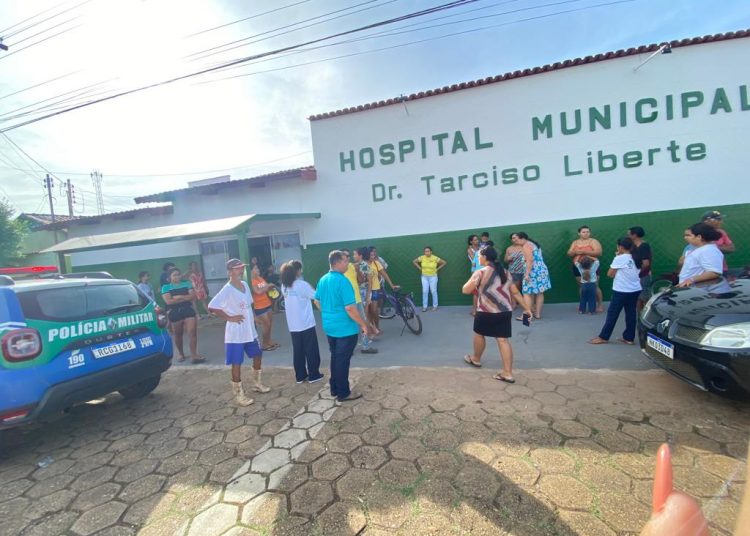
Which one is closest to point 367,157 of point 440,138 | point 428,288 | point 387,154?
point 387,154

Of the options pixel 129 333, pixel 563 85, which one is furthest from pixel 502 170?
pixel 129 333

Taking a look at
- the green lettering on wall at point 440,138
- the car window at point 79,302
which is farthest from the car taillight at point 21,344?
the green lettering on wall at point 440,138

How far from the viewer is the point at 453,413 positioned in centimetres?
331

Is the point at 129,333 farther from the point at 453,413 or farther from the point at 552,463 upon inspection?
the point at 552,463

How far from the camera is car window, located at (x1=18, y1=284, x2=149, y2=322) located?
10.3ft

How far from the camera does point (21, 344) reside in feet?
9.64

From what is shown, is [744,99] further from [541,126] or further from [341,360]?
[341,360]

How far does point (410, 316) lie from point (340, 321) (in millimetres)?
2684

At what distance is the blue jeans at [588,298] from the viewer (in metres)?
6.56

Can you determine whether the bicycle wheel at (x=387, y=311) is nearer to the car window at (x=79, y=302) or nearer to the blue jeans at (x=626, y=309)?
the blue jeans at (x=626, y=309)

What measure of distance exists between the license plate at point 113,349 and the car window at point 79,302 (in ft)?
1.07

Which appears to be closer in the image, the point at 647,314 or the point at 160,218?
the point at 647,314

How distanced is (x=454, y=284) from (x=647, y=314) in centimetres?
451

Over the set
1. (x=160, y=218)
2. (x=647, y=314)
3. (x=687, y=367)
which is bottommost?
(x=687, y=367)
